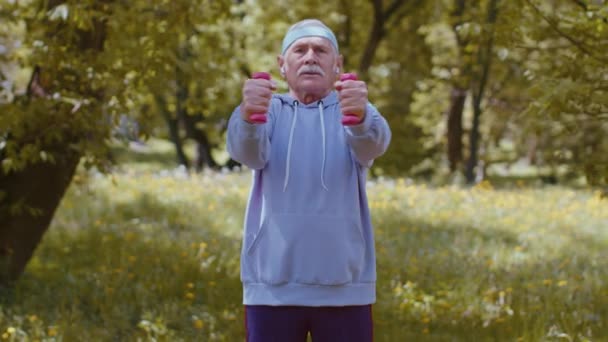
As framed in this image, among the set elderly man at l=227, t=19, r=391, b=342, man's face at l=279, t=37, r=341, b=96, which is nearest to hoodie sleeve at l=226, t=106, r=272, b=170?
elderly man at l=227, t=19, r=391, b=342

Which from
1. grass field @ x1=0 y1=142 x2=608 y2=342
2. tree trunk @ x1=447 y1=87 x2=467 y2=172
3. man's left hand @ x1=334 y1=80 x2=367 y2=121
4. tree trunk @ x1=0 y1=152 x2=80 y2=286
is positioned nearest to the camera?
man's left hand @ x1=334 y1=80 x2=367 y2=121

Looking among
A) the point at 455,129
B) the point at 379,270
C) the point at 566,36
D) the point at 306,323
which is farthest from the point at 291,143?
the point at 455,129

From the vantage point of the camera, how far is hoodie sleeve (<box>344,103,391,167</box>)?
2.51 meters

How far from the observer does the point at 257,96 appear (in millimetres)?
2418

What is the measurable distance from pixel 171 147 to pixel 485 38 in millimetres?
40673

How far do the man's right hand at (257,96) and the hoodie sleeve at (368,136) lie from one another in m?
0.29

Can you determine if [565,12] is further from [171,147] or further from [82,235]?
[171,147]

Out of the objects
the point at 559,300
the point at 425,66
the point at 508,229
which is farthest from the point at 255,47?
the point at 559,300

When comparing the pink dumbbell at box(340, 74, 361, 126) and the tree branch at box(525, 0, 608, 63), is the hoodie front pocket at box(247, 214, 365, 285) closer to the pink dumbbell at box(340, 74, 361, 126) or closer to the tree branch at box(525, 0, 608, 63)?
the pink dumbbell at box(340, 74, 361, 126)

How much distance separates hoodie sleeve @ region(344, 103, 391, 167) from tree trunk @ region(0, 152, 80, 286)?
351 centimetres

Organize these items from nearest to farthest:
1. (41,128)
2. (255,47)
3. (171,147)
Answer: (41,128) → (255,47) → (171,147)

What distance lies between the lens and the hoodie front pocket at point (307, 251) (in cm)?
257

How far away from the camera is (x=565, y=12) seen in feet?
14.0

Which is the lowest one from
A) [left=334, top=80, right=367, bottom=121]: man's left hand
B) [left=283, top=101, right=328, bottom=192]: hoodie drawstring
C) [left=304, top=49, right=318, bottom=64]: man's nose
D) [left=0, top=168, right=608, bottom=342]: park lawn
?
[left=0, top=168, right=608, bottom=342]: park lawn
